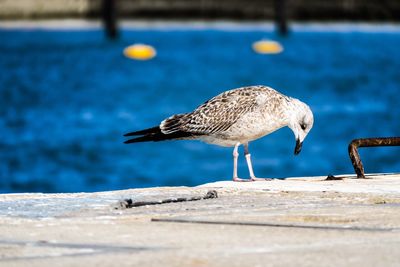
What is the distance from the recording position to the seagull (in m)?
9.69

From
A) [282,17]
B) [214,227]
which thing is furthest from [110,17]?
[214,227]

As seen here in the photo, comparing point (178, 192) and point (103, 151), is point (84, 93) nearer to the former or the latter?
point (103, 151)

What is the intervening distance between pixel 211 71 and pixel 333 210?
65.5 m

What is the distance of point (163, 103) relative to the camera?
51.3 m

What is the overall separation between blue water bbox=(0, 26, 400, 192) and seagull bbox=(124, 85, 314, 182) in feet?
53.5

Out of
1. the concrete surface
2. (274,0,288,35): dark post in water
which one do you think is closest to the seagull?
the concrete surface

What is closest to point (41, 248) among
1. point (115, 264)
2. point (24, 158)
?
point (115, 264)

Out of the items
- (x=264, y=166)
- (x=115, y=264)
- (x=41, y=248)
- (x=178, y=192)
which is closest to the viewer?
(x=115, y=264)

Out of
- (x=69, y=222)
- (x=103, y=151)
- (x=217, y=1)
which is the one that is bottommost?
(x=217, y=1)

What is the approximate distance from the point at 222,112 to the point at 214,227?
11.4ft

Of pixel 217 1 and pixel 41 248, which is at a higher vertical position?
pixel 41 248

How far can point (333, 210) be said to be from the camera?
23.0ft

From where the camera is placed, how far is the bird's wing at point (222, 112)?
9781 mm

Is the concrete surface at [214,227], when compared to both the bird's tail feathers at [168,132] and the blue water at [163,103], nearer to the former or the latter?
the bird's tail feathers at [168,132]
